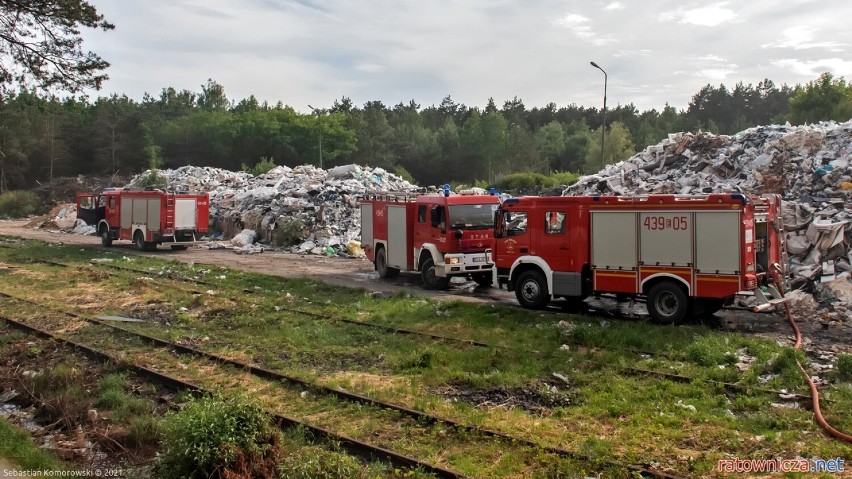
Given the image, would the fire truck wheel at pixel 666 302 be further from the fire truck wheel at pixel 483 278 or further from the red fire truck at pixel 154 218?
the red fire truck at pixel 154 218

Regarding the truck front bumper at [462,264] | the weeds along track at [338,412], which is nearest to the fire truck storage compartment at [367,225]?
the truck front bumper at [462,264]

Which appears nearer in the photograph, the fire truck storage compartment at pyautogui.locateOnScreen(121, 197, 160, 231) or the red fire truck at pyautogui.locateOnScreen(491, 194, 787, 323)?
the red fire truck at pyautogui.locateOnScreen(491, 194, 787, 323)

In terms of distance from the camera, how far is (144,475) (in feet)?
22.5

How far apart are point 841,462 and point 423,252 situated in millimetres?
13424

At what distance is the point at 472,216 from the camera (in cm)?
1844

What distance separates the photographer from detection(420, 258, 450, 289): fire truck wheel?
18.8 meters

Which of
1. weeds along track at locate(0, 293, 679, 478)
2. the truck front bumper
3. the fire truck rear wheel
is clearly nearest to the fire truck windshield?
the truck front bumper

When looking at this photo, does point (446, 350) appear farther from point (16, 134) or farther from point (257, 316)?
point (16, 134)

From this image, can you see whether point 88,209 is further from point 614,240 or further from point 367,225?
point 614,240

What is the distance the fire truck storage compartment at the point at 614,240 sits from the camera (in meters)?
13.7

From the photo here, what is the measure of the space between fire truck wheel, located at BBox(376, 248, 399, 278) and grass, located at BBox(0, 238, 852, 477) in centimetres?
348

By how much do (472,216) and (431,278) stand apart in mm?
2069

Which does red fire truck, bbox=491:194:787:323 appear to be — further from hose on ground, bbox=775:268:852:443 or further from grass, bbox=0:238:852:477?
hose on ground, bbox=775:268:852:443

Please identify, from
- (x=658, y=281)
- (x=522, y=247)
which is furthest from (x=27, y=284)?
(x=658, y=281)
